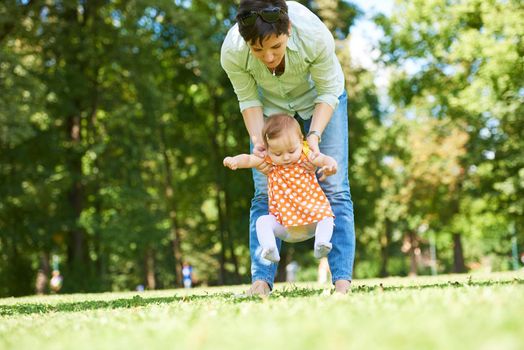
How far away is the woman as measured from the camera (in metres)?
4.87

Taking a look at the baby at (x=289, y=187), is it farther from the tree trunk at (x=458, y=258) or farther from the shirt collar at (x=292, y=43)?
the tree trunk at (x=458, y=258)

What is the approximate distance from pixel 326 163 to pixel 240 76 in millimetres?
976

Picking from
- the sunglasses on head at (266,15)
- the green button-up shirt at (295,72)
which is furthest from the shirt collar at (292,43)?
the sunglasses on head at (266,15)

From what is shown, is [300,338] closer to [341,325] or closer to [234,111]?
[341,325]

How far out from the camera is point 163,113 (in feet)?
83.7

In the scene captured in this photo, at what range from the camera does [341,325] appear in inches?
106

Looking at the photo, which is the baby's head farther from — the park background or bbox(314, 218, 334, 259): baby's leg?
the park background

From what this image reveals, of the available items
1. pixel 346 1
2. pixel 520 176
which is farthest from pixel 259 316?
pixel 346 1

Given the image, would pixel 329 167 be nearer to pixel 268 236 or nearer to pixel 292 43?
pixel 268 236

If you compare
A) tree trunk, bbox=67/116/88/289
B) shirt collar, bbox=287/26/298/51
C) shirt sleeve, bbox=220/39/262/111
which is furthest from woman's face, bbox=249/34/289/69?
tree trunk, bbox=67/116/88/289

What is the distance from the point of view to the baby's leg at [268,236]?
526cm

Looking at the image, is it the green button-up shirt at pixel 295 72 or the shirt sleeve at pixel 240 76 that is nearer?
the green button-up shirt at pixel 295 72

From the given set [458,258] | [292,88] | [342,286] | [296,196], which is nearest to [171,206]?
[458,258]

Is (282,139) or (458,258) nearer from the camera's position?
A: (282,139)
